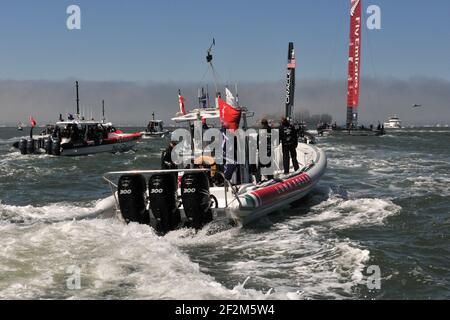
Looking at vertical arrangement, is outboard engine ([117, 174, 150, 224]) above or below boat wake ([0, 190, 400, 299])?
above

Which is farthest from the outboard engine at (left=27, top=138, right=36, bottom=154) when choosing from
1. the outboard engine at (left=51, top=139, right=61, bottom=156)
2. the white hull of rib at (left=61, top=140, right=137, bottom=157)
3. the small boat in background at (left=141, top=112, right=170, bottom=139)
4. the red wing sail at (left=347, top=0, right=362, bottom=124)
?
the red wing sail at (left=347, top=0, right=362, bottom=124)

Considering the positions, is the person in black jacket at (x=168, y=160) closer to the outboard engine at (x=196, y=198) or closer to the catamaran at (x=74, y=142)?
the outboard engine at (x=196, y=198)

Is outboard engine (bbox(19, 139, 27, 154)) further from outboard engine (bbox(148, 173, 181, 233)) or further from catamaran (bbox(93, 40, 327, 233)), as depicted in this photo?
outboard engine (bbox(148, 173, 181, 233))

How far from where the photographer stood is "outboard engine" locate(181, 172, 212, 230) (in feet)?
25.2

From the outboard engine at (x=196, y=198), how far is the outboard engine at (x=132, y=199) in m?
0.82

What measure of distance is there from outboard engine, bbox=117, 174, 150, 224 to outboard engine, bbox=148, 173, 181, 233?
0.33m

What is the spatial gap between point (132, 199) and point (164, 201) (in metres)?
0.59

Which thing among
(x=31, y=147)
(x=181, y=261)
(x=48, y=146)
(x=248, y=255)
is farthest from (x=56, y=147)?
(x=181, y=261)

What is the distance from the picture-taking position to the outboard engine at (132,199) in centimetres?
796

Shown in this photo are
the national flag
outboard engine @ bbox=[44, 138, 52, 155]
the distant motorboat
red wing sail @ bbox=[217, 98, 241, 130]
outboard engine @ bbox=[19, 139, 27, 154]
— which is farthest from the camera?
the distant motorboat

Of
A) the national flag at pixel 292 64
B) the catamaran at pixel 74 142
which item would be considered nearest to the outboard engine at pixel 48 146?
→ the catamaran at pixel 74 142
